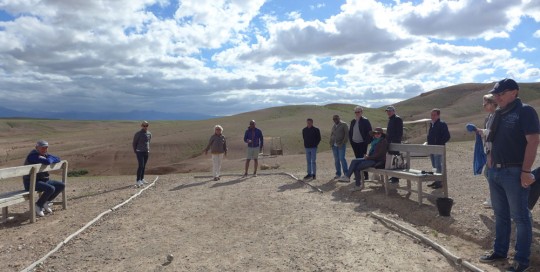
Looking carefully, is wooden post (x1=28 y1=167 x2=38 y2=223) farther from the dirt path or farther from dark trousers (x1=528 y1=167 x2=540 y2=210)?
dark trousers (x1=528 y1=167 x2=540 y2=210)

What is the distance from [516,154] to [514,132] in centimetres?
25

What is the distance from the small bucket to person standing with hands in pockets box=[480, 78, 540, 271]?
217 cm

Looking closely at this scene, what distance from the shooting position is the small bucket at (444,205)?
7.51 meters

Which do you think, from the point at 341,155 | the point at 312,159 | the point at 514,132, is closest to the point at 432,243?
the point at 514,132

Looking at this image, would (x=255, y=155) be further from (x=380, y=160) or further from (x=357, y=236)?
(x=357, y=236)

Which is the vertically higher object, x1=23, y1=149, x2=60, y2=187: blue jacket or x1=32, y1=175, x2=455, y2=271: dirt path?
x1=23, y1=149, x2=60, y2=187: blue jacket

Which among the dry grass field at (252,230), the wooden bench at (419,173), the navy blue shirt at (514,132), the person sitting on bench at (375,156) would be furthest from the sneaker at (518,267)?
the person sitting on bench at (375,156)

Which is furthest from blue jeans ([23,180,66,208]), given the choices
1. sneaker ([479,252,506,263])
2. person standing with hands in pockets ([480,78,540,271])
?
person standing with hands in pockets ([480,78,540,271])

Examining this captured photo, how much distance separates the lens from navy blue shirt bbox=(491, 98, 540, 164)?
4891mm

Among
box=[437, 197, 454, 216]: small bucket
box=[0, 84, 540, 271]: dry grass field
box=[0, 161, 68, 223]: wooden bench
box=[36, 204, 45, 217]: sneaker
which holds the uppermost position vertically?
box=[0, 161, 68, 223]: wooden bench

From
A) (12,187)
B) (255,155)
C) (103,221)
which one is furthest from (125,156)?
(103,221)

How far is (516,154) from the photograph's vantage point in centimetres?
507

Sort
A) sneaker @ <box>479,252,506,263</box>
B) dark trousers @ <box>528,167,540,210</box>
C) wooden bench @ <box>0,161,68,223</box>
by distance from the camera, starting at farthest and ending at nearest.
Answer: wooden bench @ <box>0,161,68,223</box> < dark trousers @ <box>528,167,540,210</box> < sneaker @ <box>479,252,506,263</box>

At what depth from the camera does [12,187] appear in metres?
15.0
